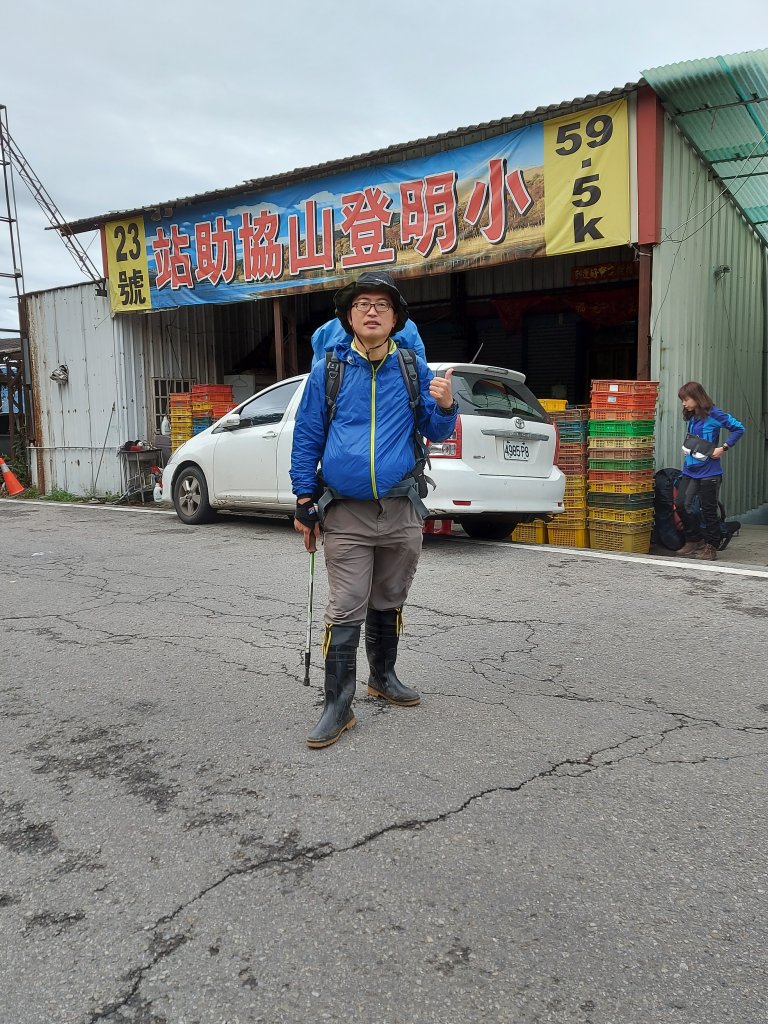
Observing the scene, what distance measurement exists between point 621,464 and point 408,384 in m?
5.40

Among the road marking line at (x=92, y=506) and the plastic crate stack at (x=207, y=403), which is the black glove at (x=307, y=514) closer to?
the road marking line at (x=92, y=506)

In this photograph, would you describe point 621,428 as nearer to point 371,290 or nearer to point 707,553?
point 707,553

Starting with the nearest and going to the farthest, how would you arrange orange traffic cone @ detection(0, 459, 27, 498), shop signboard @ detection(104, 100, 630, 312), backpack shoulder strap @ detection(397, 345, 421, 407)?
1. backpack shoulder strap @ detection(397, 345, 421, 407)
2. shop signboard @ detection(104, 100, 630, 312)
3. orange traffic cone @ detection(0, 459, 27, 498)

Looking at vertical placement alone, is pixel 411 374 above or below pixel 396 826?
above

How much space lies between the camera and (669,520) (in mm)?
8695

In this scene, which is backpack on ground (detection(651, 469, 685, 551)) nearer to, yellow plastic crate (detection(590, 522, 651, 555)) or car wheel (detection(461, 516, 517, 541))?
yellow plastic crate (detection(590, 522, 651, 555))

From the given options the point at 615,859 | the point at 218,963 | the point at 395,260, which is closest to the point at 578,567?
the point at 615,859

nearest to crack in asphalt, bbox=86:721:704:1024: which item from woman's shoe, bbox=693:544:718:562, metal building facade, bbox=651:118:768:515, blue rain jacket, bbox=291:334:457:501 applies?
blue rain jacket, bbox=291:334:457:501

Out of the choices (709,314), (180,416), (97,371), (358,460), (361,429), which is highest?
(709,314)

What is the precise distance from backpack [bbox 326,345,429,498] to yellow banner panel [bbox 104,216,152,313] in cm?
1149

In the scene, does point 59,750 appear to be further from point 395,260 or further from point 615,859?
point 395,260

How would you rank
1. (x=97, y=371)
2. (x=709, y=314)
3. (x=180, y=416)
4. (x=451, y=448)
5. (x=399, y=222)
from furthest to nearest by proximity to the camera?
(x=97, y=371), (x=180, y=416), (x=399, y=222), (x=709, y=314), (x=451, y=448)

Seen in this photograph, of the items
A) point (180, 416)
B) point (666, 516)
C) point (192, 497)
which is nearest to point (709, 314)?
point (666, 516)

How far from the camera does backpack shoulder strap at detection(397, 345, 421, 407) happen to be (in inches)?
139
